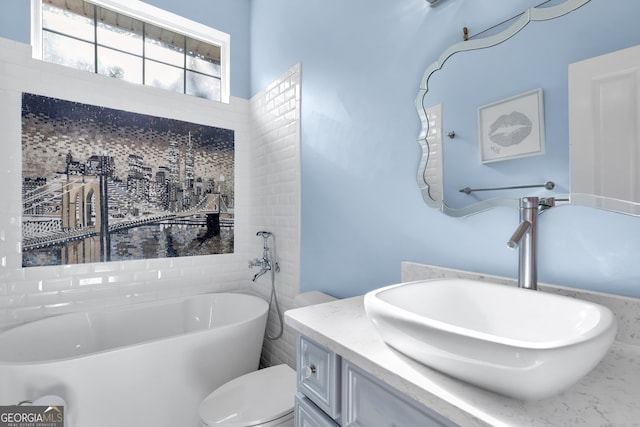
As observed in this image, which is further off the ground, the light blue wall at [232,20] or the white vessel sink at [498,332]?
the light blue wall at [232,20]

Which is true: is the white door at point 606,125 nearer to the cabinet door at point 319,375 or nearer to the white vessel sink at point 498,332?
the white vessel sink at point 498,332

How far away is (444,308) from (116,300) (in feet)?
7.90

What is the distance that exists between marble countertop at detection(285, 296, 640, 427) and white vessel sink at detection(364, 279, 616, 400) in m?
0.03

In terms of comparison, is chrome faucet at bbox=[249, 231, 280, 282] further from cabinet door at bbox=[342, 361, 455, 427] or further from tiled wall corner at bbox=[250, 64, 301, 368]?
cabinet door at bbox=[342, 361, 455, 427]

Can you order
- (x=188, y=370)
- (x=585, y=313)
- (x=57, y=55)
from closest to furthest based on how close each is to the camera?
(x=585, y=313), (x=188, y=370), (x=57, y=55)

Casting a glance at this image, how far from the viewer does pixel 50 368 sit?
1409 mm

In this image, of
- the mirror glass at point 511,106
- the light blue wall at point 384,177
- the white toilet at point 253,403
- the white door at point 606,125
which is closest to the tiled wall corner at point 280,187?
the light blue wall at point 384,177

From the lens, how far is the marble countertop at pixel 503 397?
51cm

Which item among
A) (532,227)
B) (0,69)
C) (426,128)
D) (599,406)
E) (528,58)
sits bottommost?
(599,406)

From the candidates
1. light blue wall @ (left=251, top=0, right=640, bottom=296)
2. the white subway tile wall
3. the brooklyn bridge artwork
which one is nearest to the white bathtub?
the white subway tile wall

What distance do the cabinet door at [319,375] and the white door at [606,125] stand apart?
2.74 feet

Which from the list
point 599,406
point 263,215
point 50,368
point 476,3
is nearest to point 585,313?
point 599,406

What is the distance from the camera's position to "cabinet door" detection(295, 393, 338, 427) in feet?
2.91

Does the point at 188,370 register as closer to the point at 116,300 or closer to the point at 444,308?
the point at 116,300
